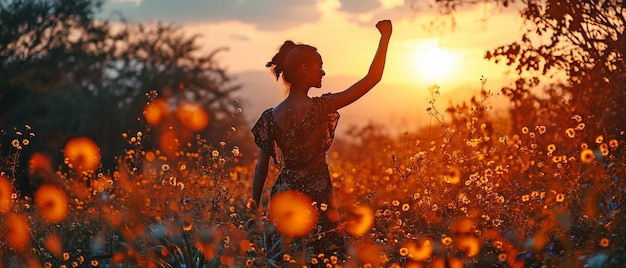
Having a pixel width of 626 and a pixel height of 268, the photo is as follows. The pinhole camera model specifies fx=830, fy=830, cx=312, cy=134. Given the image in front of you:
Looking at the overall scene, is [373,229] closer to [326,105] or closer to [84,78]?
[326,105]

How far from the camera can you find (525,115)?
392 inches

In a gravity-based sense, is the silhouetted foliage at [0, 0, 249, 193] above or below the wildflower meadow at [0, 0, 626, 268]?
above

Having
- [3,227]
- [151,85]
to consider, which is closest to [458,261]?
[3,227]

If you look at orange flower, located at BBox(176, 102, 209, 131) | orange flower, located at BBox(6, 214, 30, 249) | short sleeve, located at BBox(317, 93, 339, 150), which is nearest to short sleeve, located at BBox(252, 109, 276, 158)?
short sleeve, located at BBox(317, 93, 339, 150)

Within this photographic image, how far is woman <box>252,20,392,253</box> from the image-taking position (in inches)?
204

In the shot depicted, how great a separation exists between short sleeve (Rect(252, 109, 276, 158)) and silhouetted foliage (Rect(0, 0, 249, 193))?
1181cm

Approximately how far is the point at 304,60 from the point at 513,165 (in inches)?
165

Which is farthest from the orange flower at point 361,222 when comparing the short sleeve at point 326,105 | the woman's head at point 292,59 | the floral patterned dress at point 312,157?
the woman's head at point 292,59

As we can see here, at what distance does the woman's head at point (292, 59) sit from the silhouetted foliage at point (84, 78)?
1209cm

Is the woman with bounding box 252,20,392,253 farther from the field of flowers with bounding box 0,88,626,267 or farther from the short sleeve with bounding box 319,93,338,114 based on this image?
the field of flowers with bounding box 0,88,626,267

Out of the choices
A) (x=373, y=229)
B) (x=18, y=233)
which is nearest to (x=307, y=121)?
(x=373, y=229)

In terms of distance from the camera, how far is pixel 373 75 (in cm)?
513

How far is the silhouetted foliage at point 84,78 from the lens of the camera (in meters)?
22.2

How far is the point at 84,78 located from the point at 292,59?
77.6 feet
